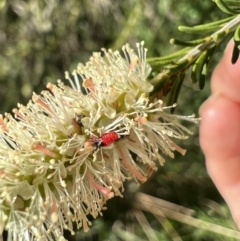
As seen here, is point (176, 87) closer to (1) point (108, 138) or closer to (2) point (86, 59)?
(1) point (108, 138)

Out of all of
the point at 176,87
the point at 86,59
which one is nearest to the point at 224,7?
the point at 176,87

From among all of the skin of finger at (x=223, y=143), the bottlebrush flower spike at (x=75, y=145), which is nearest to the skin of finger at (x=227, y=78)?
the skin of finger at (x=223, y=143)

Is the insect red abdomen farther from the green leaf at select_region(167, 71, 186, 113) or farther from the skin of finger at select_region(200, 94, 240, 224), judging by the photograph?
the skin of finger at select_region(200, 94, 240, 224)

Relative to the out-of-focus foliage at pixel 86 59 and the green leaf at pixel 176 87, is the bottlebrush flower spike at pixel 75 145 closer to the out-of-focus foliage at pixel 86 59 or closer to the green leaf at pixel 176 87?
the green leaf at pixel 176 87

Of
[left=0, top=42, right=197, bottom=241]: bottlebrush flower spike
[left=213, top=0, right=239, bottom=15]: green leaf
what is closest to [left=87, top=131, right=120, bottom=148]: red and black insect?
[left=0, top=42, right=197, bottom=241]: bottlebrush flower spike

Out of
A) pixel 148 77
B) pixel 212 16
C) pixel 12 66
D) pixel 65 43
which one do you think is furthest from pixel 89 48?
pixel 148 77

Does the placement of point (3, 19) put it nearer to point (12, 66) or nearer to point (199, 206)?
point (12, 66)
